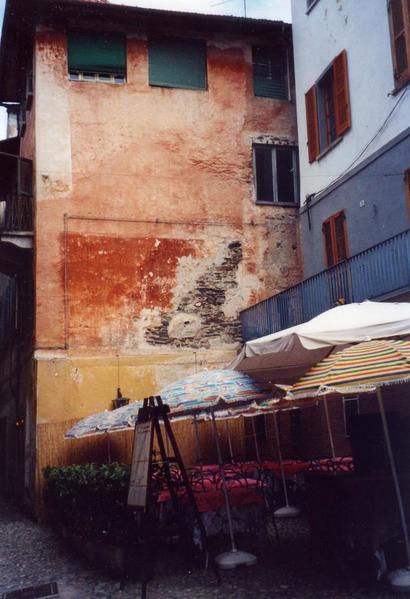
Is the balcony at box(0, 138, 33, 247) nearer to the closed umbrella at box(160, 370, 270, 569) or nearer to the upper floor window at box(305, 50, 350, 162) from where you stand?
the upper floor window at box(305, 50, 350, 162)

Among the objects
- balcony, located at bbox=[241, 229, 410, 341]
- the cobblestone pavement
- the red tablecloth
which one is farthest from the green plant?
balcony, located at bbox=[241, 229, 410, 341]

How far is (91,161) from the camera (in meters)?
15.0

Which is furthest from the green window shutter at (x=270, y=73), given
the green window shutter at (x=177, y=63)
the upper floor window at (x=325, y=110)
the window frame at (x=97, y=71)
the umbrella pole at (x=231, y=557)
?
the umbrella pole at (x=231, y=557)

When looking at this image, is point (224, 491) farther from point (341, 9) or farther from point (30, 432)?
point (341, 9)

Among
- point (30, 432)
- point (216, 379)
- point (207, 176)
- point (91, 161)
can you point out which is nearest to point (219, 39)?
point (207, 176)

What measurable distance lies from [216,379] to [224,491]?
146cm

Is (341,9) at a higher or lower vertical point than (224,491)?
higher

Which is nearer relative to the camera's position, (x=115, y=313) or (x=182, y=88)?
(x=115, y=313)

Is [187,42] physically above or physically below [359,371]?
above

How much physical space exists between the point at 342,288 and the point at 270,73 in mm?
7542

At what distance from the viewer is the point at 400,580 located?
19.7 feet

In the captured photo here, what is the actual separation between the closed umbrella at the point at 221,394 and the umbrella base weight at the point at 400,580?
1.99 m

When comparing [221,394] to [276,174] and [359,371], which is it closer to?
[359,371]

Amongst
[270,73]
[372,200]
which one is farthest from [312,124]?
[372,200]
